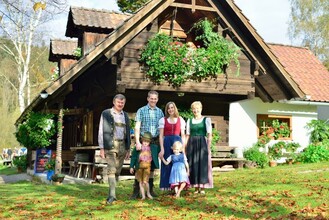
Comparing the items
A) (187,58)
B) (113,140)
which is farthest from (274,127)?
(113,140)

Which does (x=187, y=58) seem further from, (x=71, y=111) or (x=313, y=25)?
(x=313, y=25)

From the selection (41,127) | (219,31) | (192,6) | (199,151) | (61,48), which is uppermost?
(61,48)

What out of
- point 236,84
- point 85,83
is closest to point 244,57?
point 236,84

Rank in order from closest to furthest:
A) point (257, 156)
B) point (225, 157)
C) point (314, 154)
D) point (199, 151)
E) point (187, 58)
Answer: point (199, 151), point (187, 58), point (225, 157), point (314, 154), point (257, 156)

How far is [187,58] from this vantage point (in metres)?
14.7

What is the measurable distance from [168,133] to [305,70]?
14.5m

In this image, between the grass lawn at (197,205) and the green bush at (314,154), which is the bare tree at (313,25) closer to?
the green bush at (314,154)

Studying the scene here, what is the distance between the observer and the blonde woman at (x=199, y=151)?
28.4 ft

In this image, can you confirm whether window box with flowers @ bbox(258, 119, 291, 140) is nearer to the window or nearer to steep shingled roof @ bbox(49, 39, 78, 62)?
the window

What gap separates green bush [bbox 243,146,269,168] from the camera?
17.6m

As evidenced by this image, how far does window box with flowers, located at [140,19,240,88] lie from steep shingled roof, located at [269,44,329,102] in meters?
5.75

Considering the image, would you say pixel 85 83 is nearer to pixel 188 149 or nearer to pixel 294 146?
pixel 294 146

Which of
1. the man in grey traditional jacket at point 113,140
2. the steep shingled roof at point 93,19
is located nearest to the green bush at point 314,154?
the steep shingled roof at point 93,19

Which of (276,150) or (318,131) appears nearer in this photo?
(276,150)
